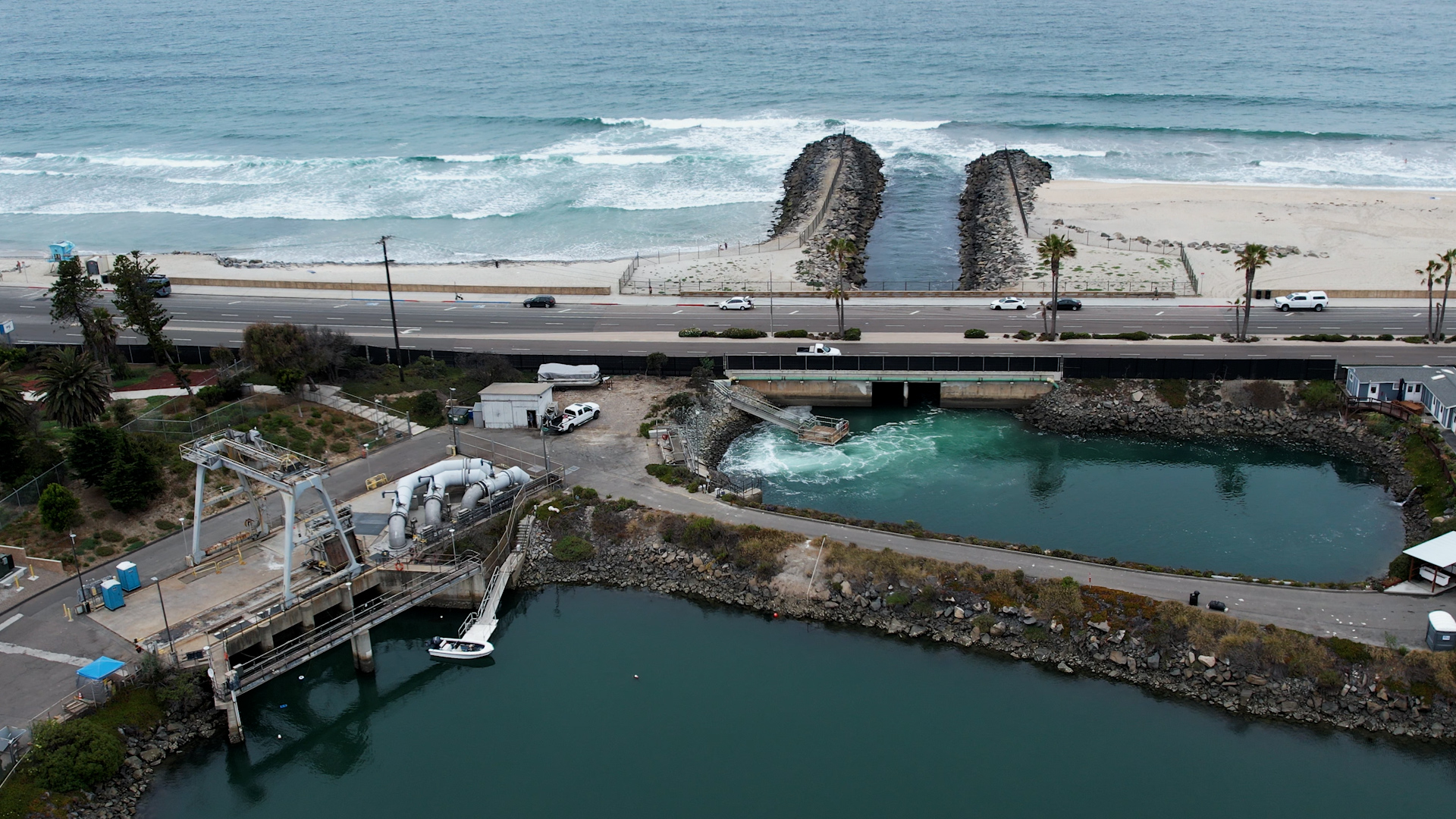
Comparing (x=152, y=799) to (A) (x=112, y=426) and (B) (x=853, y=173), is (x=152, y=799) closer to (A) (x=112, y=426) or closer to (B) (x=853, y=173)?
(A) (x=112, y=426)

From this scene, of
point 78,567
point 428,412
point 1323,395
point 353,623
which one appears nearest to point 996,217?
point 1323,395

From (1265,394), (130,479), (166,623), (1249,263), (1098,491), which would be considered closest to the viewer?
(166,623)

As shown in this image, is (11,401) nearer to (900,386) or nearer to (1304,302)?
(900,386)

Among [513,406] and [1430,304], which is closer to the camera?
[513,406]

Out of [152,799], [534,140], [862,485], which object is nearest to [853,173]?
[534,140]

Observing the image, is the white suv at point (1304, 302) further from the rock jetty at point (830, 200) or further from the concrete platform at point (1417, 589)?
the concrete platform at point (1417, 589)

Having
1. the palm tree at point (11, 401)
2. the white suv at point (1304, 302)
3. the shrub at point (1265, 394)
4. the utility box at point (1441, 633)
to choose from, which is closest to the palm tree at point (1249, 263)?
the shrub at point (1265, 394)
